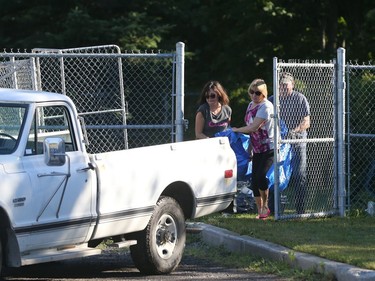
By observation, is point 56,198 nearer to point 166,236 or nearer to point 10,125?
point 10,125

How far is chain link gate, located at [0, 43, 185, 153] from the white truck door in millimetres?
2962

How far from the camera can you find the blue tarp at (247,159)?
13.0m

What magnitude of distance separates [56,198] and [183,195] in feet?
6.16

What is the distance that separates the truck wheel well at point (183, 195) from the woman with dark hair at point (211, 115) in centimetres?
288

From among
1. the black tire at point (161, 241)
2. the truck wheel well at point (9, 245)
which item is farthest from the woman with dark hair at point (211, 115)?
the truck wheel well at point (9, 245)

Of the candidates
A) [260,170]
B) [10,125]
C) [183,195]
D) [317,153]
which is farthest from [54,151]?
[317,153]

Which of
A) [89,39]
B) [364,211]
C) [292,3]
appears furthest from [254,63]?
[364,211]

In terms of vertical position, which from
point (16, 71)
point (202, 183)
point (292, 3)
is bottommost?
point (202, 183)

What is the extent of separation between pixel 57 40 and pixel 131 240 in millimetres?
14137

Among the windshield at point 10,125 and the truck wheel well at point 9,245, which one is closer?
the truck wheel well at point 9,245

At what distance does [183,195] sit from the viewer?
10594 mm

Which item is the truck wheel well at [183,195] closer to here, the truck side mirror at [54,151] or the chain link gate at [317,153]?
the truck side mirror at [54,151]

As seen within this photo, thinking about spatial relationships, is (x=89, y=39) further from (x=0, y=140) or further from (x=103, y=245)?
(x=0, y=140)

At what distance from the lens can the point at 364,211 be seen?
13.8 meters
